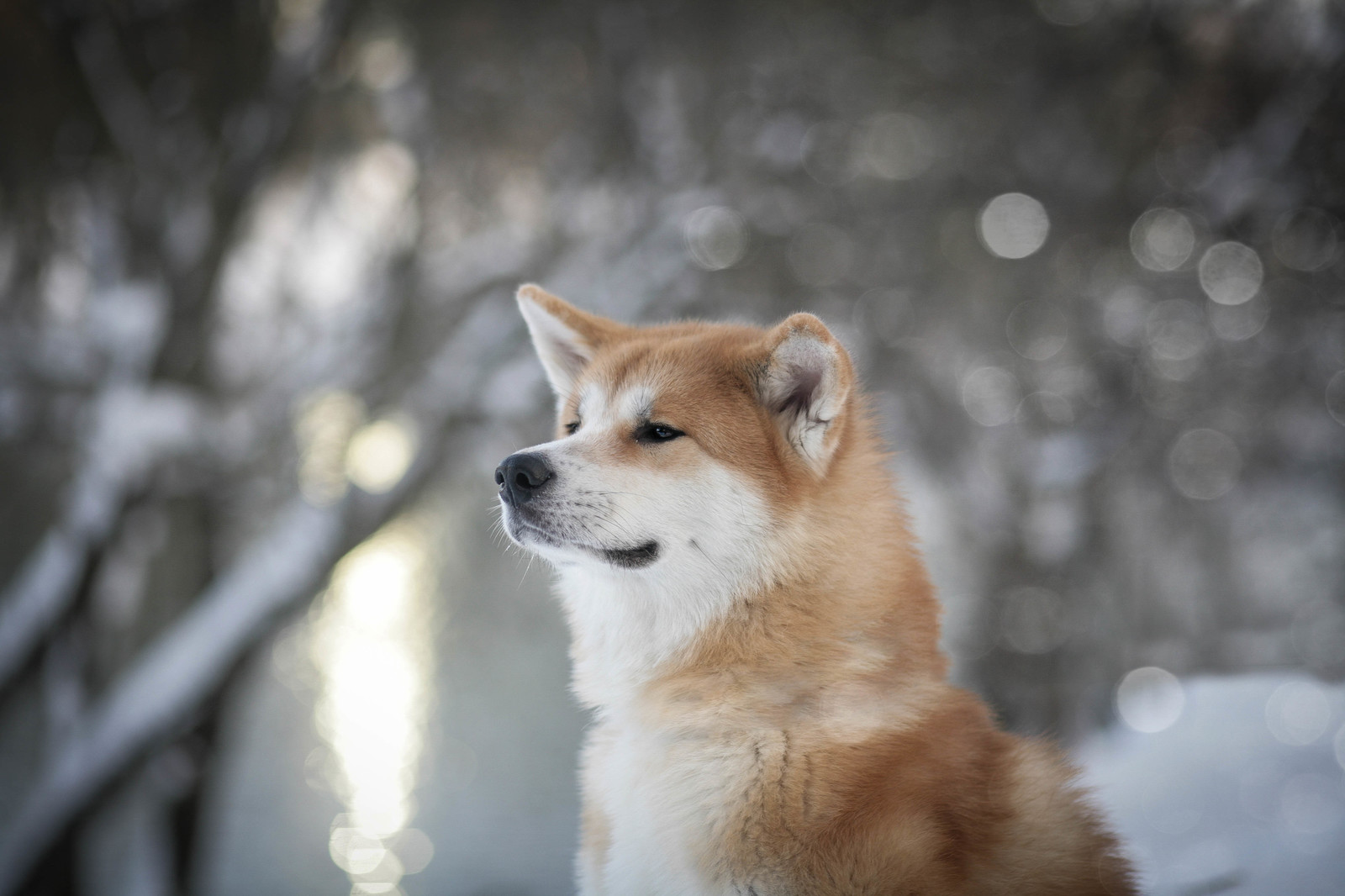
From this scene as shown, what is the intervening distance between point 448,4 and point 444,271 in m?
1.12

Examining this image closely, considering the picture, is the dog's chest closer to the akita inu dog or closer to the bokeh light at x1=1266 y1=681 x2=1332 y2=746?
the akita inu dog

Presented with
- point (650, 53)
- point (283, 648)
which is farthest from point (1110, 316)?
point (283, 648)

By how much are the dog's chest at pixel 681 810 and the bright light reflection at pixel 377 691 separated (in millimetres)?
2280

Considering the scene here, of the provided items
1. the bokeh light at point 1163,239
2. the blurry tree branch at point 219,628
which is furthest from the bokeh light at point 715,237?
the bokeh light at point 1163,239

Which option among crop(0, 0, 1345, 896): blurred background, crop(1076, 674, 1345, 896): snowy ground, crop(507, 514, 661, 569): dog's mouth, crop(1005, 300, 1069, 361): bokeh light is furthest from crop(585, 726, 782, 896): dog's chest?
crop(1005, 300, 1069, 361): bokeh light

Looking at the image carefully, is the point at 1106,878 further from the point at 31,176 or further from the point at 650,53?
the point at 31,176

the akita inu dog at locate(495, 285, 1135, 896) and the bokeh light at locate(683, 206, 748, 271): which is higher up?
the bokeh light at locate(683, 206, 748, 271)

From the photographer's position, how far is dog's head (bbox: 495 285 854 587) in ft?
3.30

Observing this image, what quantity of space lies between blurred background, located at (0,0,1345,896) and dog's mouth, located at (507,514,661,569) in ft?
5.97

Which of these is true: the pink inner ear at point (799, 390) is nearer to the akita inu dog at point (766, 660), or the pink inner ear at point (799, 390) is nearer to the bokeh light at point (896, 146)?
the akita inu dog at point (766, 660)

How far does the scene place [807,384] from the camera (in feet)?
3.38

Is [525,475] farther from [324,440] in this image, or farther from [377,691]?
[377,691]

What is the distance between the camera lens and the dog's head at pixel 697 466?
3.30 feet

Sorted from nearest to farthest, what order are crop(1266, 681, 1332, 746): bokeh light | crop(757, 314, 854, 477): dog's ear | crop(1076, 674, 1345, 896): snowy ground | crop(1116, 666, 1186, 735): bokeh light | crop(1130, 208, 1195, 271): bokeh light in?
crop(757, 314, 854, 477): dog's ear, crop(1076, 674, 1345, 896): snowy ground, crop(1266, 681, 1332, 746): bokeh light, crop(1116, 666, 1186, 735): bokeh light, crop(1130, 208, 1195, 271): bokeh light
